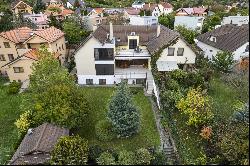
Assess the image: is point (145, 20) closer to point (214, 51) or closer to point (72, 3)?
point (214, 51)

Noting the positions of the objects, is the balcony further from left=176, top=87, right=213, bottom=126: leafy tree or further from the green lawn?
the green lawn

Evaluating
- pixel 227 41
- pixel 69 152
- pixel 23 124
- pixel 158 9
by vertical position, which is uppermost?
pixel 158 9

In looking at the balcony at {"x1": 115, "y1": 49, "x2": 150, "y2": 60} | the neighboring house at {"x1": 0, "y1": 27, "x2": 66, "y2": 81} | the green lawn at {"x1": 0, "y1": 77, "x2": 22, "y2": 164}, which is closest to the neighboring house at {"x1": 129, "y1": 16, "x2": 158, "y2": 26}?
the balcony at {"x1": 115, "y1": 49, "x2": 150, "y2": 60}

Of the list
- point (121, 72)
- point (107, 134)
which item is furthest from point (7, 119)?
point (121, 72)

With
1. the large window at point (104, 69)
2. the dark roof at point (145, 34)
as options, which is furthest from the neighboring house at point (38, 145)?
the dark roof at point (145, 34)

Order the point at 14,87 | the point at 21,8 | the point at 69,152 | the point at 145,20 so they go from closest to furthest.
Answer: the point at 69,152 < the point at 14,87 < the point at 145,20 < the point at 21,8

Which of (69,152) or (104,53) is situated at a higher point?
(104,53)

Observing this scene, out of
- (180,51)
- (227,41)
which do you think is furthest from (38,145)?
(227,41)

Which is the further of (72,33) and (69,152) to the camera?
(72,33)
